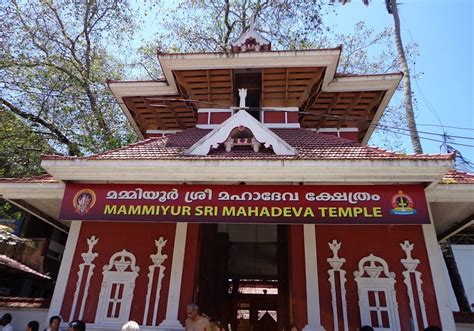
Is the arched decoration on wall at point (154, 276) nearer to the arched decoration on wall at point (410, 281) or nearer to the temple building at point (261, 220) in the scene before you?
the temple building at point (261, 220)

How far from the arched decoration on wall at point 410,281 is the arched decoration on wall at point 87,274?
5.56 meters

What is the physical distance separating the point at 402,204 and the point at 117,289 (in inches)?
202

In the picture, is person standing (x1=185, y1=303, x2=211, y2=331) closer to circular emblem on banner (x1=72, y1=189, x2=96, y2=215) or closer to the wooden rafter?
circular emblem on banner (x1=72, y1=189, x2=96, y2=215)

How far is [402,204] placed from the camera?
5.86 meters

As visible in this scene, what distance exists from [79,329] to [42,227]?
41.2ft

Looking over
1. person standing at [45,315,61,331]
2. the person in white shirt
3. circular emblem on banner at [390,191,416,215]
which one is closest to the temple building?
circular emblem on banner at [390,191,416,215]

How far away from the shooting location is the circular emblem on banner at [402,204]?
5.78 meters

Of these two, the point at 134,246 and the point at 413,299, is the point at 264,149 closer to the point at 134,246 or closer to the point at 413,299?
the point at 134,246

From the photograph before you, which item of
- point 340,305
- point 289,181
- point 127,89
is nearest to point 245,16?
point 127,89

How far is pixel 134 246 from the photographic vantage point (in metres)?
7.00

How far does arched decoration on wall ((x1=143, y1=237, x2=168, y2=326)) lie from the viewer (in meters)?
6.41

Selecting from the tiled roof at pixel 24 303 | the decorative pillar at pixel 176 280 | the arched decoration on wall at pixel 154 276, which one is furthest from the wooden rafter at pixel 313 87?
the tiled roof at pixel 24 303

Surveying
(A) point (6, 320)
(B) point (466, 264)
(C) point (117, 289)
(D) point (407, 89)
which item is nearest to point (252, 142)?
(C) point (117, 289)

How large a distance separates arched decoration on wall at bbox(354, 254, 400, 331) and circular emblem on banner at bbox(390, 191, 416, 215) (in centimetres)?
114
